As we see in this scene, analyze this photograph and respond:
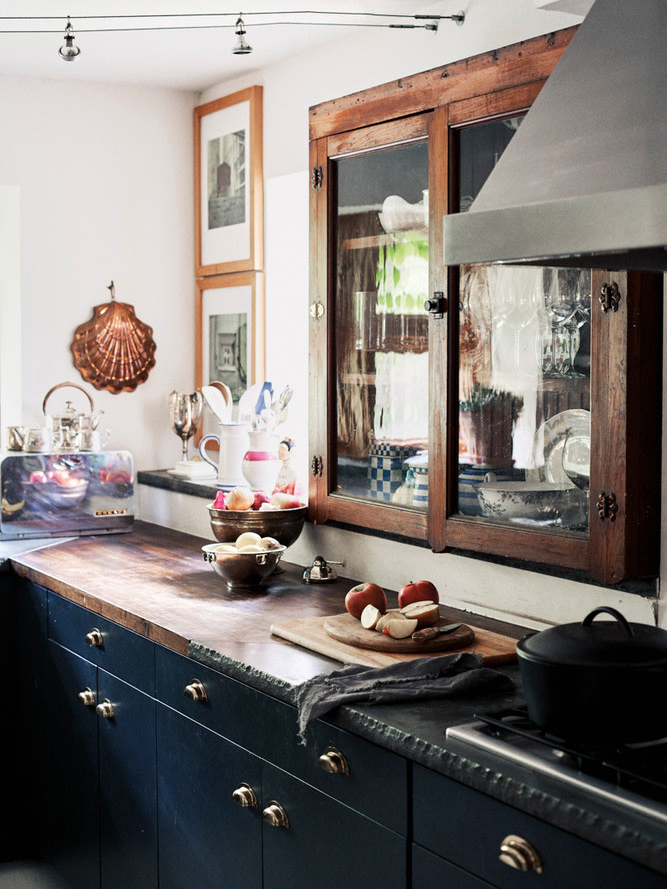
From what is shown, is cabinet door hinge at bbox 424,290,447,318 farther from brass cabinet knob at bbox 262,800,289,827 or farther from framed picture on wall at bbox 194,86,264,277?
framed picture on wall at bbox 194,86,264,277

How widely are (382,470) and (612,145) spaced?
4.50 feet

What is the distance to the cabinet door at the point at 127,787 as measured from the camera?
262 cm

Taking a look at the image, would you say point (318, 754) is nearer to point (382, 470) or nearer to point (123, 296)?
point (382, 470)

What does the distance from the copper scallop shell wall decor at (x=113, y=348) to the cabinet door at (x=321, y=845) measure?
2225 mm

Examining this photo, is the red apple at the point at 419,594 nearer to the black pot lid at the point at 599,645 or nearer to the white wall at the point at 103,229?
the black pot lid at the point at 599,645

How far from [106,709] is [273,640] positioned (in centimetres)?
73

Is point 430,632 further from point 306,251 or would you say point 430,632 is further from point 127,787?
point 306,251

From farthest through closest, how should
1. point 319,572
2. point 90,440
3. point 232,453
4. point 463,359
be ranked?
point 90,440, point 232,453, point 319,572, point 463,359

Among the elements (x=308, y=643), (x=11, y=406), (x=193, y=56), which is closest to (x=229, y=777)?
(x=308, y=643)

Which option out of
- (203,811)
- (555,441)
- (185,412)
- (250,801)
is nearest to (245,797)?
(250,801)

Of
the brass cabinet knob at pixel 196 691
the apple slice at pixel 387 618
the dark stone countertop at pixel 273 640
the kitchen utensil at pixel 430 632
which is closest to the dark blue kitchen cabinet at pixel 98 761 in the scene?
the dark stone countertop at pixel 273 640

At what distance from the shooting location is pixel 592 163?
5.18 feet

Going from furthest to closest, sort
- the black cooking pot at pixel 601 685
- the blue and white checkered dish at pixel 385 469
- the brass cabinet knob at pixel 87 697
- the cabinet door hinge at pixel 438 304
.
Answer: the brass cabinet knob at pixel 87 697, the blue and white checkered dish at pixel 385 469, the cabinet door hinge at pixel 438 304, the black cooking pot at pixel 601 685

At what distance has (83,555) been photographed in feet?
11.2
